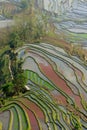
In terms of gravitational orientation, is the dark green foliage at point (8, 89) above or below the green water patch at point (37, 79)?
above

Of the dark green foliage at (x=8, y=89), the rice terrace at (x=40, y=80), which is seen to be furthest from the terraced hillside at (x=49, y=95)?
the dark green foliage at (x=8, y=89)

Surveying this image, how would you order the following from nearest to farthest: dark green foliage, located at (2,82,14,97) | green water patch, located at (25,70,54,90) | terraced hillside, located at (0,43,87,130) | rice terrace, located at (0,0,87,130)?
terraced hillside, located at (0,43,87,130) < rice terrace, located at (0,0,87,130) < dark green foliage, located at (2,82,14,97) < green water patch, located at (25,70,54,90)

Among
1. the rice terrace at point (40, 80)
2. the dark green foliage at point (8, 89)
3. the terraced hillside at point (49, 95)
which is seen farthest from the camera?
the dark green foliage at point (8, 89)

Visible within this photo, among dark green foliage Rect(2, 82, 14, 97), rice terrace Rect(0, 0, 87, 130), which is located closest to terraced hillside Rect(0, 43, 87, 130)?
rice terrace Rect(0, 0, 87, 130)

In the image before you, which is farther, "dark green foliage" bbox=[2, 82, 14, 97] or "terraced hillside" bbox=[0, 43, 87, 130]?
"dark green foliage" bbox=[2, 82, 14, 97]

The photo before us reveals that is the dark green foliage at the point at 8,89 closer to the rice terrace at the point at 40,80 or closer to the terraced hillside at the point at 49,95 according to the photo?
the rice terrace at the point at 40,80

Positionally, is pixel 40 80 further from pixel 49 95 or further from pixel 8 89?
pixel 8 89

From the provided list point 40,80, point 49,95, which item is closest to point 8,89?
point 49,95

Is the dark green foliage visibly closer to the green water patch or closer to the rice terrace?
the rice terrace

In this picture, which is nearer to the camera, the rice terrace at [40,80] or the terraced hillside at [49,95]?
the terraced hillside at [49,95]
